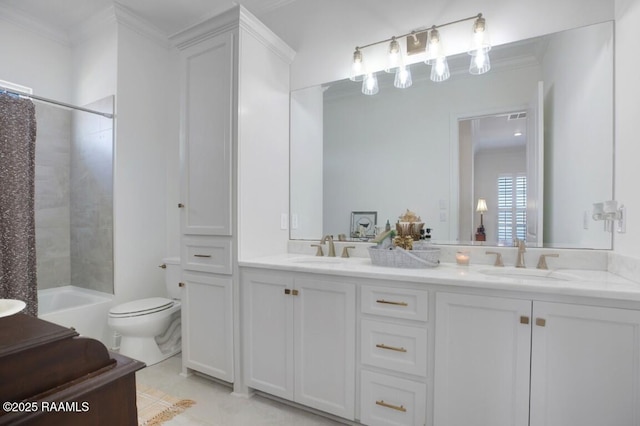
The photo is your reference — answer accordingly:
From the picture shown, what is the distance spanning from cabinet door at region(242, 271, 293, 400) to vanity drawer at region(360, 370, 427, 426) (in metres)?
0.45

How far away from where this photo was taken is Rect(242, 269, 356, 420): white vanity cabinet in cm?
169

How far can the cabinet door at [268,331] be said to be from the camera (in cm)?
186

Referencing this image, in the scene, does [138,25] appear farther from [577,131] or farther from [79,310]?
[577,131]

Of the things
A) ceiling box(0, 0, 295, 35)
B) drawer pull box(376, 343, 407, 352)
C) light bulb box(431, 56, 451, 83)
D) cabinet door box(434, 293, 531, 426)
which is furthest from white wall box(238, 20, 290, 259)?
cabinet door box(434, 293, 531, 426)

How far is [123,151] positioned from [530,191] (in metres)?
3.12

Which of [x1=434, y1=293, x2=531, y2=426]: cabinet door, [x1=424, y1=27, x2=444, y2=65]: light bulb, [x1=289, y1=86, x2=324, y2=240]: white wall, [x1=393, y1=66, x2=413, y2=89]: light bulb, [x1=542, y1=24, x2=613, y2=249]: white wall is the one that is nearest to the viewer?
[x1=434, y1=293, x2=531, y2=426]: cabinet door

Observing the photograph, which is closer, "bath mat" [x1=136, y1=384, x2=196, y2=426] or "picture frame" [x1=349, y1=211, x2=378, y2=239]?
"bath mat" [x1=136, y1=384, x2=196, y2=426]

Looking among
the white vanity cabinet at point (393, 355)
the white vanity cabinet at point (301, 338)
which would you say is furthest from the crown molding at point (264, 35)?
the white vanity cabinet at point (393, 355)

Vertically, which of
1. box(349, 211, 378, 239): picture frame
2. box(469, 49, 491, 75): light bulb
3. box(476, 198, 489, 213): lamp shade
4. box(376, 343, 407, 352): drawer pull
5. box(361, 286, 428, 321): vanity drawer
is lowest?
box(376, 343, 407, 352): drawer pull

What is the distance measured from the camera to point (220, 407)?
6.34 ft

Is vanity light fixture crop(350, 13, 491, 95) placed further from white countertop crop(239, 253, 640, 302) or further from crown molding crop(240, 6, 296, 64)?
white countertop crop(239, 253, 640, 302)

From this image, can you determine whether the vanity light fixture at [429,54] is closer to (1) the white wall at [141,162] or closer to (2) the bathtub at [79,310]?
(1) the white wall at [141,162]

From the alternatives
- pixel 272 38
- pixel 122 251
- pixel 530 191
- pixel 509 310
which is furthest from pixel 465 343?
pixel 122 251

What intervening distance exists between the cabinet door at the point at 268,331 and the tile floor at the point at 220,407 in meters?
0.10
